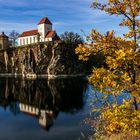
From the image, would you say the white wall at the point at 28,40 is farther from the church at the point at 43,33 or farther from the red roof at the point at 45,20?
the red roof at the point at 45,20

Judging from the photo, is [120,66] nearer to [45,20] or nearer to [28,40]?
[45,20]

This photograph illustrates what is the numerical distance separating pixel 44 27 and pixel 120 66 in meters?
123

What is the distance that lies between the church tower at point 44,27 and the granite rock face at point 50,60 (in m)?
10.6

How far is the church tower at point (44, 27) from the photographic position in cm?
13062

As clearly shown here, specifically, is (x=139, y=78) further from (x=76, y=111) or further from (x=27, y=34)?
(x=27, y=34)

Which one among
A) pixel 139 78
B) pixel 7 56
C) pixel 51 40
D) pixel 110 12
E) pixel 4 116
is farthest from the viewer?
pixel 7 56

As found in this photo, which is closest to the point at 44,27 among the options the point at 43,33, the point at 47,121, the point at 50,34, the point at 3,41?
the point at 43,33

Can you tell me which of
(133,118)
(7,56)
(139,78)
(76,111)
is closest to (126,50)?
(139,78)

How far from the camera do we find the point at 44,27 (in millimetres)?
130375

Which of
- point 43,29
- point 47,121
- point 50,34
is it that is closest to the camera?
point 47,121

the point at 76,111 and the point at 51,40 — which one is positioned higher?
the point at 51,40

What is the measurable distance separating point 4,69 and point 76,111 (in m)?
100

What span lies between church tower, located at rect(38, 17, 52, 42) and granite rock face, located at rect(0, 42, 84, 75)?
10.6 m

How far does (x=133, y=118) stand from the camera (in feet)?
28.1
